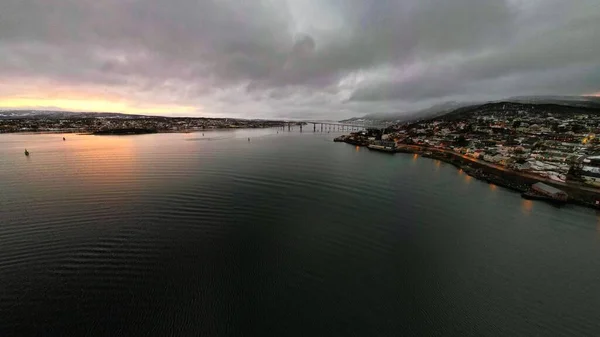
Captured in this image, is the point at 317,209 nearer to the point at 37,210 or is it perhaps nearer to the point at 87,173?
the point at 37,210

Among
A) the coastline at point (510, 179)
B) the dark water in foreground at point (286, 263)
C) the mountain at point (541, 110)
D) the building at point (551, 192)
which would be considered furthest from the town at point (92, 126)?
the mountain at point (541, 110)

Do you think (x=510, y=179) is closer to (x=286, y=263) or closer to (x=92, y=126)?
(x=286, y=263)

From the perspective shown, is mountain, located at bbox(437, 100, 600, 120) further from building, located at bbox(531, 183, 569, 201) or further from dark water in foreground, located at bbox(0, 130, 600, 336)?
dark water in foreground, located at bbox(0, 130, 600, 336)

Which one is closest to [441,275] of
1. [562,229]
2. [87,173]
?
[562,229]

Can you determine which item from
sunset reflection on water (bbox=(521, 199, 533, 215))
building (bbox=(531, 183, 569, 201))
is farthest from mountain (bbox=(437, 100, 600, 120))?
sunset reflection on water (bbox=(521, 199, 533, 215))

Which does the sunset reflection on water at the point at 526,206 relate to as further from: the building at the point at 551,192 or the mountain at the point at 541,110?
the mountain at the point at 541,110
